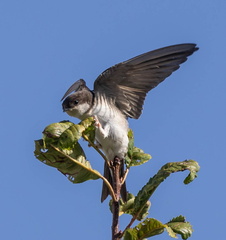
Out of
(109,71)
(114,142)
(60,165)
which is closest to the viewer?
(60,165)

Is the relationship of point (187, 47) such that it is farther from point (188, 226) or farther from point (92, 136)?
point (188, 226)

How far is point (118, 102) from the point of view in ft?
19.2

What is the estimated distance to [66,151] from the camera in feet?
12.9

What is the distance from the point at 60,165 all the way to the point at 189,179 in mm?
1021

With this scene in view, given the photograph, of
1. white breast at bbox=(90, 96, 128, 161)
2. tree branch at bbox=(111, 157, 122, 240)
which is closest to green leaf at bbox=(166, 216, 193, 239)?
tree branch at bbox=(111, 157, 122, 240)

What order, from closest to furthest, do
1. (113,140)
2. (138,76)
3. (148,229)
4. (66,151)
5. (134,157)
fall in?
(148,229) → (66,151) → (134,157) → (113,140) → (138,76)

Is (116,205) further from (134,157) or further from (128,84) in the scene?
(128,84)

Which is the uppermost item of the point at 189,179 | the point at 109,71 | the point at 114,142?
the point at 109,71

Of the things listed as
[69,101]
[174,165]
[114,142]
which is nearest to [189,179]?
[174,165]

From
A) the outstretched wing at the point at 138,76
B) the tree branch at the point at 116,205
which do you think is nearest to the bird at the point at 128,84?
the outstretched wing at the point at 138,76

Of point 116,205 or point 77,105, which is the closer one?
point 116,205

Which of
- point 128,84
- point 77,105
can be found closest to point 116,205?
point 77,105

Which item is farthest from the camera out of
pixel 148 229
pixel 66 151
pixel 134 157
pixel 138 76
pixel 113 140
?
pixel 138 76

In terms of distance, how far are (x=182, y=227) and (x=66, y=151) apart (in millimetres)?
1053
